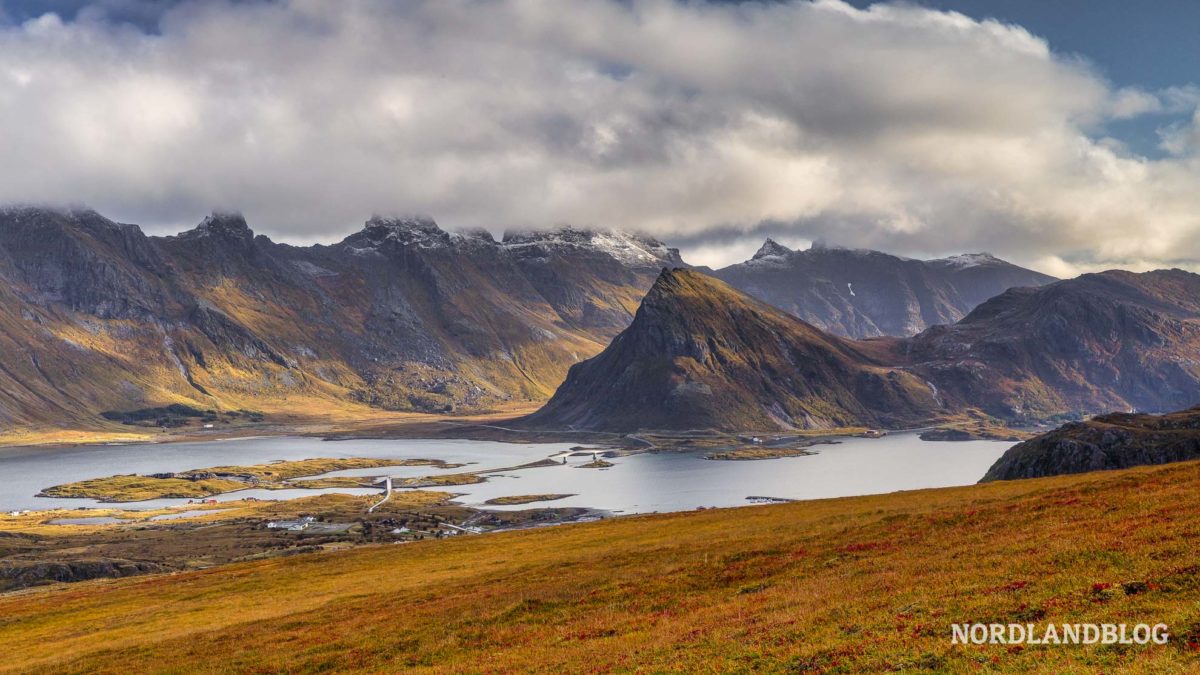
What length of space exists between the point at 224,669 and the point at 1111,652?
134 feet

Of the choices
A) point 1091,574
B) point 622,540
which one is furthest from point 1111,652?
point 622,540

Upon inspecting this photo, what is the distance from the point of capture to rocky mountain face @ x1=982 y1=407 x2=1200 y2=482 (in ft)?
474

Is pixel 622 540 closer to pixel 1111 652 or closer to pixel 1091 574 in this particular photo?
pixel 1091 574

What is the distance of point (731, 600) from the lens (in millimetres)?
43812

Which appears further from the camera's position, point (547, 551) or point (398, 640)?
point (547, 551)

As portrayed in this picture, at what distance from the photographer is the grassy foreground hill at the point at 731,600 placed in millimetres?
28906

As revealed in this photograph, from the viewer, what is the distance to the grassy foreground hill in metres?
28.9

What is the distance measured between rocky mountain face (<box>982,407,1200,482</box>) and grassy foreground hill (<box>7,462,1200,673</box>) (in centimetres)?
7278

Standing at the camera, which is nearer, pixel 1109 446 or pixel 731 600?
pixel 731 600

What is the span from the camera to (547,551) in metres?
85.6

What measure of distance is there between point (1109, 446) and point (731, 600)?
140 metres

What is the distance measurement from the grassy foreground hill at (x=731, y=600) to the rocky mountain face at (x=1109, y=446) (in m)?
72.8

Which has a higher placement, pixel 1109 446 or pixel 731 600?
pixel 731 600

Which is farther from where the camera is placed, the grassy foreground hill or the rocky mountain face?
the rocky mountain face
